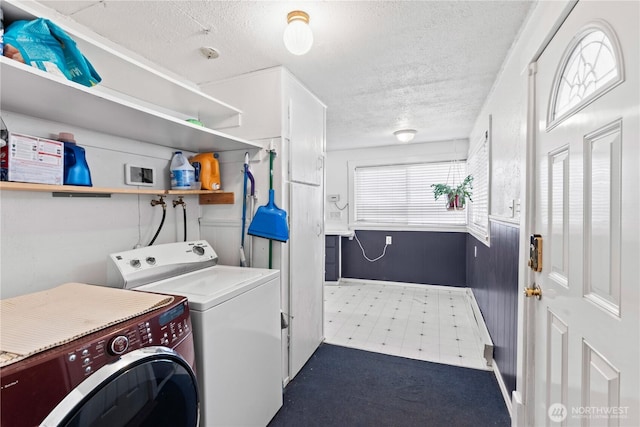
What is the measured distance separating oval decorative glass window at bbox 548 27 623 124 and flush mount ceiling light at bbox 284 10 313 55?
1061mm

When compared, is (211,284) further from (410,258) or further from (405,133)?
(410,258)

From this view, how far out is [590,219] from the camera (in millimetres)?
913

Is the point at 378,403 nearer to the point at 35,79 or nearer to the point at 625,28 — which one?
the point at 625,28

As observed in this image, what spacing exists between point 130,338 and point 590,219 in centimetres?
151

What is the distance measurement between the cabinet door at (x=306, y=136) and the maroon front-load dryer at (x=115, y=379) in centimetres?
129

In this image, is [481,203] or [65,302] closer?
[65,302]

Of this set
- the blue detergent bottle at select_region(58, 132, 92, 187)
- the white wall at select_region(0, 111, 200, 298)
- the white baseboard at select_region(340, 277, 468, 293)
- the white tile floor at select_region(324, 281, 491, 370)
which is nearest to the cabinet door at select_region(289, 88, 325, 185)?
the white wall at select_region(0, 111, 200, 298)

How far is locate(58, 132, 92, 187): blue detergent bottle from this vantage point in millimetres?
1276

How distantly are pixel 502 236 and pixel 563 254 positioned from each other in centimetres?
96

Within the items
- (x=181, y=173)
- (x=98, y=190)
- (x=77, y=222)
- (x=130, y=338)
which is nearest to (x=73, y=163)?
(x=98, y=190)

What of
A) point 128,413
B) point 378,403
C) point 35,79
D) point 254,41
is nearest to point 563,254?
point 378,403

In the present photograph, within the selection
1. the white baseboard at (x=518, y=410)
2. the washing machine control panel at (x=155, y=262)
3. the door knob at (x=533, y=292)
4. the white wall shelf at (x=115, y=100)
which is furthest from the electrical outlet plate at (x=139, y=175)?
the white baseboard at (x=518, y=410)

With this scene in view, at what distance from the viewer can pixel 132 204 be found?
1698 millimetres

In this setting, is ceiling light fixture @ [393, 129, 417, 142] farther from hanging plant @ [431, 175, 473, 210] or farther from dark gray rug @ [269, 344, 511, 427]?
dark gray rug @ [269, 344, 511, 427]
